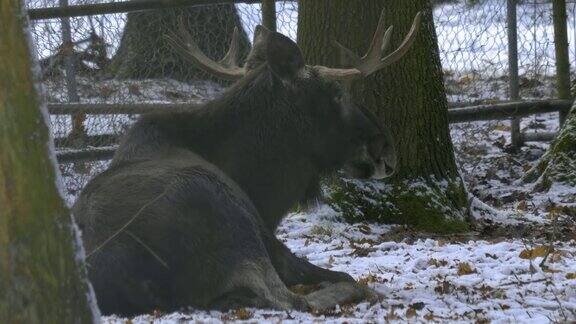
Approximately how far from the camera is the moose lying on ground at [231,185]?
5.25 meters

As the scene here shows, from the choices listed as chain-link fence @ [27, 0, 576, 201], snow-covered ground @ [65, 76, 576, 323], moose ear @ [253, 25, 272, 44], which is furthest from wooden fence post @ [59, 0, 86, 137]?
moose ear @ [253, 25, 272, 44]

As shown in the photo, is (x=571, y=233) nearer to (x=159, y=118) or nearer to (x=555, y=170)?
(x=555, y=170)

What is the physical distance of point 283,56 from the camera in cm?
657

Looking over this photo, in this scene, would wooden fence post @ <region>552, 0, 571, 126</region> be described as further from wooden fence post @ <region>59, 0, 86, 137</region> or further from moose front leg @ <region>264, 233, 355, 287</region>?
moose front leg @ <region>264, 233, 355, 287</region>

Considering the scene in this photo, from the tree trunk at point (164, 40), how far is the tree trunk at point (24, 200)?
6436 millimetres

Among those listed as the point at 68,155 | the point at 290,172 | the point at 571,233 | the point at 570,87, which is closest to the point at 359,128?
the point at 290,172

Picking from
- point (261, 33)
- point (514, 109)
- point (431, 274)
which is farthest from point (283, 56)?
point (514, 109)

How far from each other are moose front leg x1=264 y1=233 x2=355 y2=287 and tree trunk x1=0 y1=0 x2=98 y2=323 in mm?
2320

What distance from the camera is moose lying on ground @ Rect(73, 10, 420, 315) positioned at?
17.2ft

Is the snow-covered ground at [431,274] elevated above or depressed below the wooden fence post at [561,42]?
below

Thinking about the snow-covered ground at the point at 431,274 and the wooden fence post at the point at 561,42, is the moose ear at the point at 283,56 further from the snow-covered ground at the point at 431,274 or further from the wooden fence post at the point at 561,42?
the wooden fence post at the point at 561,42

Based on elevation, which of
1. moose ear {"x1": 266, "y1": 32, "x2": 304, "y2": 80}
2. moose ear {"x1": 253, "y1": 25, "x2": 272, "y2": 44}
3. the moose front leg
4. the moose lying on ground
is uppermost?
moose ear {"x1": 253, "y1": 25, "x2": 272, "y2": 44}

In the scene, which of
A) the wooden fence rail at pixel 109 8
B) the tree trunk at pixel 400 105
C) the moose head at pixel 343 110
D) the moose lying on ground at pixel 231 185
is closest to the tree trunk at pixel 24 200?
the moose lying on ground at pixel 231 185

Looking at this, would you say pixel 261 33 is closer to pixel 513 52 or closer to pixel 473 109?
pixel 473 109
